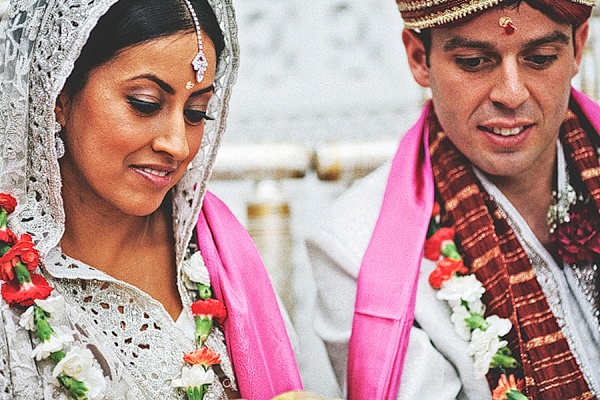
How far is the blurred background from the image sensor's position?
3.01 m

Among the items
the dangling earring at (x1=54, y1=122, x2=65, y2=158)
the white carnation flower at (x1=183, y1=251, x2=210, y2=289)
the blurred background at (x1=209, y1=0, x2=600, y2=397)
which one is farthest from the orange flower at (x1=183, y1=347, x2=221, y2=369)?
the blurred background at (x1=209, y1=0, x2=600, y2=397)

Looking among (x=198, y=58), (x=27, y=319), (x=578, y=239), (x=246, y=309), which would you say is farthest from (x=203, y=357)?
(x=578, y=239)

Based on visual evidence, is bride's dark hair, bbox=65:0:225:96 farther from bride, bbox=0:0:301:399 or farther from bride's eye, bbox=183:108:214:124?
bride's eye, bbox=183:108:214:124

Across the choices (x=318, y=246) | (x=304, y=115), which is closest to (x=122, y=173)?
(x=318, y=246)

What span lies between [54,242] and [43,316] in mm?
146

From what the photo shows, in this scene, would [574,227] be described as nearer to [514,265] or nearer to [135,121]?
[514,265]

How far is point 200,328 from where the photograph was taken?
173cm

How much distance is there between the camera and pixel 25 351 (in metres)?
A: 1.49

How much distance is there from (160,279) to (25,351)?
375 millimetres

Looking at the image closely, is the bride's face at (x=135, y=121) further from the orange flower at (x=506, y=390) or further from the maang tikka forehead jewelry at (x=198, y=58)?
the orange flower at (x=506, y=390)

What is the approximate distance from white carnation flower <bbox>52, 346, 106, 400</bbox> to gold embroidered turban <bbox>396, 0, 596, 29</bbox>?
1.11 meters

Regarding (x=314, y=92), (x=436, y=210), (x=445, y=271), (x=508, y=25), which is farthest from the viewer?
(x=314, y=92)

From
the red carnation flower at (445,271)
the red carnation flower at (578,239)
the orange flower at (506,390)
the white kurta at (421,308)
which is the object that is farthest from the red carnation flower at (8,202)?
the red carnation flower at (578,239)

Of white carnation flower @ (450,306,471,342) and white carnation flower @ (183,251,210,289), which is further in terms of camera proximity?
white carnation flower @ (450,306,471,342)
